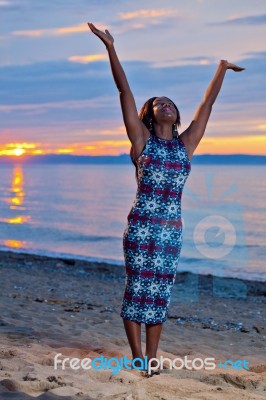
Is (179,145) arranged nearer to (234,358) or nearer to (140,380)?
(140,380)

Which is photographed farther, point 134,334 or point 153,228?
point 134,334

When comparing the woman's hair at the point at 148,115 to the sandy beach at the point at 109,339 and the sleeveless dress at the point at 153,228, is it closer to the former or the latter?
the sleeveless dress at the point at 153,228

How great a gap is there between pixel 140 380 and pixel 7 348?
1.34 m

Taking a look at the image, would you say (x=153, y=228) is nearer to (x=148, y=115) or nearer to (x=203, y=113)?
(x=148, y=115)

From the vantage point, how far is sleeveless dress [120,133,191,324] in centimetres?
516

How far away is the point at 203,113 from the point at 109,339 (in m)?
2.46

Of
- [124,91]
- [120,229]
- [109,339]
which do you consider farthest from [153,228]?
[120,229]

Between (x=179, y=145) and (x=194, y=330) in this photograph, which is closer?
(x=179, y=145)

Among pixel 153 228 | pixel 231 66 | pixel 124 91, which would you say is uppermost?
pixel 231 66

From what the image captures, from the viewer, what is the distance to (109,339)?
684 cm

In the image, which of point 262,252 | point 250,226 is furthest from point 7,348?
point 250,226

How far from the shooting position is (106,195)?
48.4m

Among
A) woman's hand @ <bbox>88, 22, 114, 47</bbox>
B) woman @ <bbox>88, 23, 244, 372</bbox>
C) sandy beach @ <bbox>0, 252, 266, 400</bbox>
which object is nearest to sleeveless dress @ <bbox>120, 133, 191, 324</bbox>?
woman @ <bbox>88, 23, 244, 372</bbox>

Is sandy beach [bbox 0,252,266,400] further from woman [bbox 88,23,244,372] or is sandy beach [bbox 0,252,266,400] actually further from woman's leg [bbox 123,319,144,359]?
woman [bbox 88,23,244,372]
